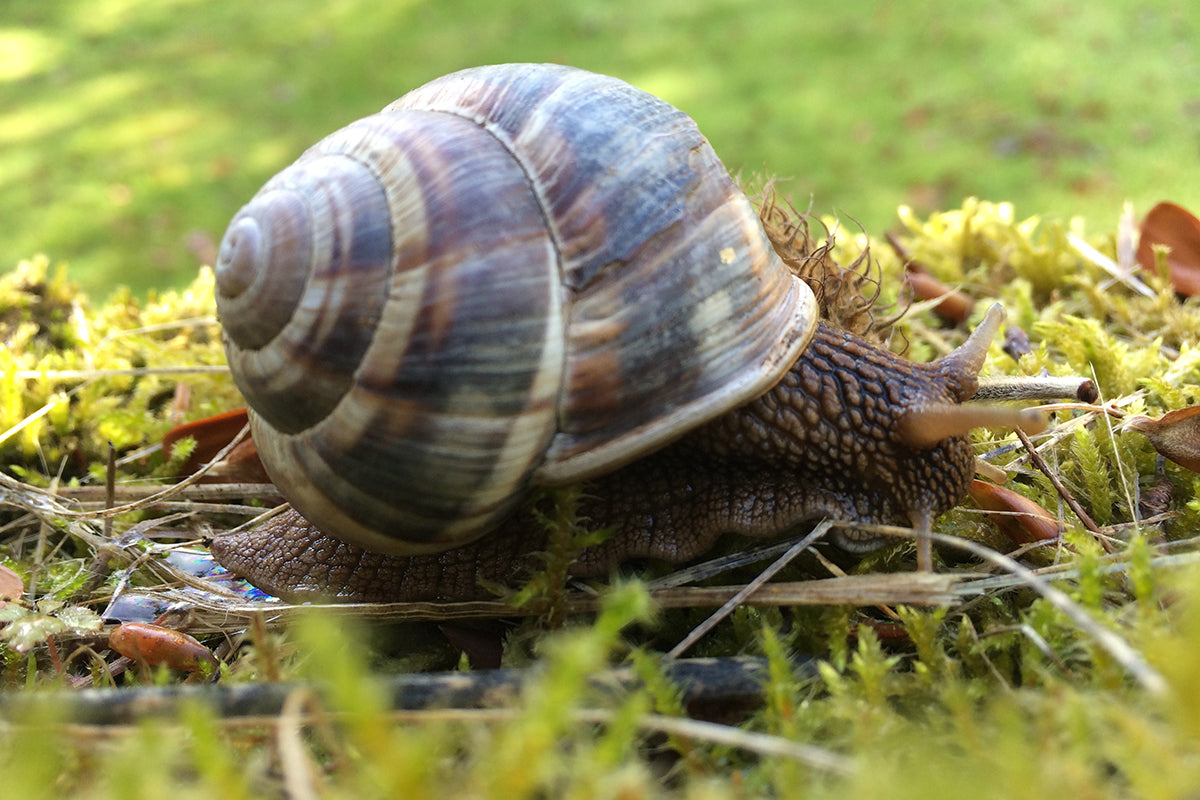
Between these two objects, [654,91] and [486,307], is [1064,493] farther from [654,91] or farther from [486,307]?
[654,91]

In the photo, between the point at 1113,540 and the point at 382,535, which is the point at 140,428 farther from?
the point at 1113,540

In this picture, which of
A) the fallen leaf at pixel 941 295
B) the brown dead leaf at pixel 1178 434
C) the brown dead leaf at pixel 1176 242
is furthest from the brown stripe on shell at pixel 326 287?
the brown dead leaf at pixel 1176 242

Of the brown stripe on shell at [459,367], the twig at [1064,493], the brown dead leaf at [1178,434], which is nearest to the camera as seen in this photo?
the brown stripe on shell at [459,367]

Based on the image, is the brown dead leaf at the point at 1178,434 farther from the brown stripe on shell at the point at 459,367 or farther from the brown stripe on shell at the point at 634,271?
the brown stripe on shell at the point at 459,367

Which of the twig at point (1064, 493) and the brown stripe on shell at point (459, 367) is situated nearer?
the brown stripe on shell at point (459, 367)

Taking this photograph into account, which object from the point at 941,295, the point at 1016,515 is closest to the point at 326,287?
the point at 1016,515

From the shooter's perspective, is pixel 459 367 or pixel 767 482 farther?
pixel 767 482
